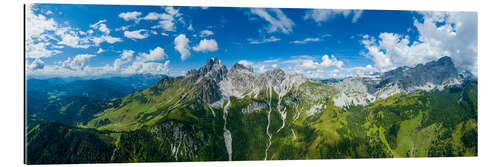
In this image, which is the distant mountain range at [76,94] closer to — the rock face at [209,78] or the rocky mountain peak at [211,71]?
the rocky mountain peak at [211,71]

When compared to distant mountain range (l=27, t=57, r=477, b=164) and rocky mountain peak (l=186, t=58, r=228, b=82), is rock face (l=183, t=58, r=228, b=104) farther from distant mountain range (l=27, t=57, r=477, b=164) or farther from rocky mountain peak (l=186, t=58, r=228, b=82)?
distant mountain range (l=27, t=57, r=477, b=164)

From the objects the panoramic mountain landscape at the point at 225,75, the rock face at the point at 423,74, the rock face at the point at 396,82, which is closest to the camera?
the panoramic mountain landscape at the point at 225,75

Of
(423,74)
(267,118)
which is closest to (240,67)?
(267,118)

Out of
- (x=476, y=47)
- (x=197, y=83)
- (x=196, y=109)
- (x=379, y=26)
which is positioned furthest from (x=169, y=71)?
(x=476, y=47)

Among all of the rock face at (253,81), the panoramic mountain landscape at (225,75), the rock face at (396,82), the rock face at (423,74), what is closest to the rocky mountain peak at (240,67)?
the rock face at (253,81)

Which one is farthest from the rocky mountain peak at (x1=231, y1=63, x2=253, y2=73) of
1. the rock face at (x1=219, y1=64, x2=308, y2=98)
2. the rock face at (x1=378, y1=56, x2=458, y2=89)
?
the rock face at (x1=378, y1=56, x2=458, y2=89)
